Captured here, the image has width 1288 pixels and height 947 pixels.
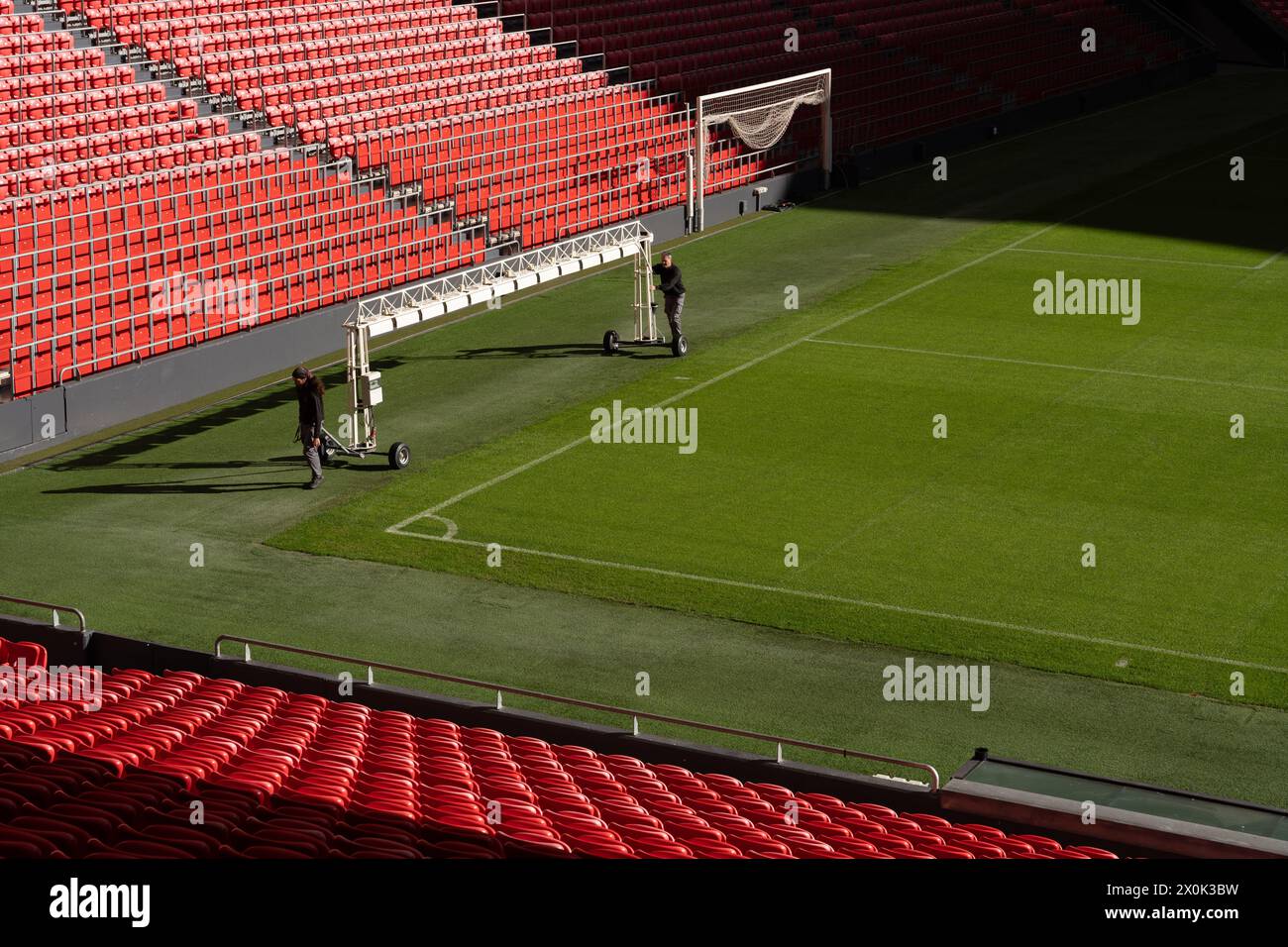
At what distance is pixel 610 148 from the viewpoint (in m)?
37.7

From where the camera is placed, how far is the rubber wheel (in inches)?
896

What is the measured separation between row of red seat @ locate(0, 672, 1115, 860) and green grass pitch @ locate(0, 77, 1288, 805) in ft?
7.43

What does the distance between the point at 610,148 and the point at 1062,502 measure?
18.7 metres

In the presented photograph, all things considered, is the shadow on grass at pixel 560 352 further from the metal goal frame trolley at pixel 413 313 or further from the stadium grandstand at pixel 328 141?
the stadium grandstand at pixel 328 141

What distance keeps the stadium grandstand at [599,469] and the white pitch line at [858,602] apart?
0.27 ft

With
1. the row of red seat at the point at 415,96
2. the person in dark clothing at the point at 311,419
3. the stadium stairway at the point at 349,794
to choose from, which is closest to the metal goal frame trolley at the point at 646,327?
the person in dark clothing at the point at 311,419

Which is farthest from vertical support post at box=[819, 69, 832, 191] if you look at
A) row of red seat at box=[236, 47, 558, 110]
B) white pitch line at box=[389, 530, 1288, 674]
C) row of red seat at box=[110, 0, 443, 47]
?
white pitch line at box=[389, 530, 1288, 674]

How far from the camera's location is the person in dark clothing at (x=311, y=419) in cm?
2166

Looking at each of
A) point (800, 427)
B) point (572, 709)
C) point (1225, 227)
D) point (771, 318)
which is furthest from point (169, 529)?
point (1225, 227)

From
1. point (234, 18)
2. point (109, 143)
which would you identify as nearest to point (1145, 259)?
point (234, 18)

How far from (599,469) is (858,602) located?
5.21 meters

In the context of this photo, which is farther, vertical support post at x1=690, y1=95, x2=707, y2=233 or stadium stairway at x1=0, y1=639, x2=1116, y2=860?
vertical support post at x1=690, y1=95, x2=707, y2=233

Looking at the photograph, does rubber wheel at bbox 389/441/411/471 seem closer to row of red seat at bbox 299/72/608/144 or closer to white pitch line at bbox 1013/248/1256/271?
row of red seat at bbox 299/72/608/144

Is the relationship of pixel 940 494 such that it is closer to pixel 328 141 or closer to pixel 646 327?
pixel 646 327
